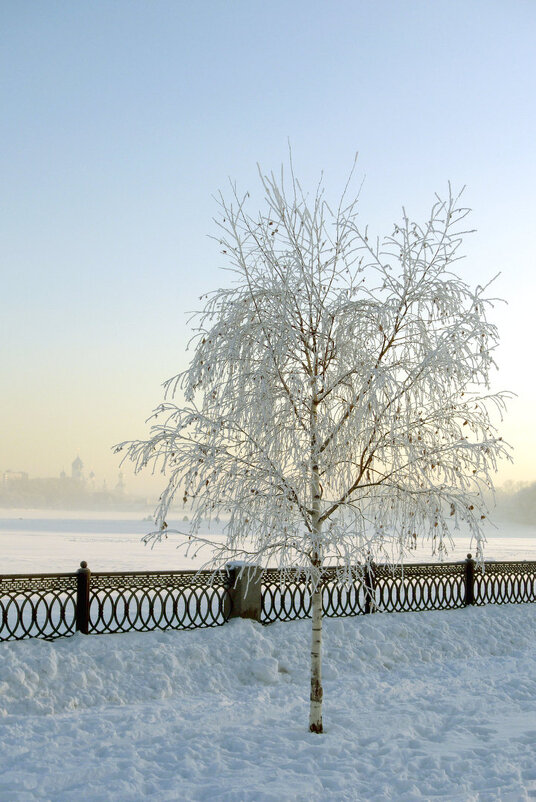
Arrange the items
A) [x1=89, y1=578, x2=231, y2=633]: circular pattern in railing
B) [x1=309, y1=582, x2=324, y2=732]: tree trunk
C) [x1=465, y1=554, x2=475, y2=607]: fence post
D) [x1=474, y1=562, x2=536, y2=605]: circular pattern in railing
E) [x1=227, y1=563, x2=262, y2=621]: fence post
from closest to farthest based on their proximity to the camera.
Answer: [x1=309, y1=582, x2=324, y2=732]: tree trunk < [x1=89, y1=578, x2=231, y2=633]: circular pattern in railing < [x1=227, y1=563, x2=262, y2=621]: fence post < [x1=465, y1=554, x2=475, y2=607]: fence post < [x1=474, y1=562, x2=536, y2=605]: circular pattern in railing

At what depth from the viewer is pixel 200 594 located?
497 inches

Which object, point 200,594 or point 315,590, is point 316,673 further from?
point 200,594

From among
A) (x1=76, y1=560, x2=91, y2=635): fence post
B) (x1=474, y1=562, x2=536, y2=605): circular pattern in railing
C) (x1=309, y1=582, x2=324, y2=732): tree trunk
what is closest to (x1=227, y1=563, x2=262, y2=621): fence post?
(x1=76, y1=560, x2=91, y2=635): fence post

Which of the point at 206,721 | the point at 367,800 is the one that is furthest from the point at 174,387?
the point at 367,800


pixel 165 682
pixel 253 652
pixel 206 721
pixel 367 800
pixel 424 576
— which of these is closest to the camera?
pixel 367 800

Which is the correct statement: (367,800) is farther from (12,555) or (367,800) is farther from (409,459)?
(12,555)

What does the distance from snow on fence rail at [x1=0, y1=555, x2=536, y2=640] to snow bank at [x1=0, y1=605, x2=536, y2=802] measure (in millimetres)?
407

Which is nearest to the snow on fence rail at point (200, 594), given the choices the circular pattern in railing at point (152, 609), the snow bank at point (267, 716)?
the circular pattern in railing at point (152, 609)

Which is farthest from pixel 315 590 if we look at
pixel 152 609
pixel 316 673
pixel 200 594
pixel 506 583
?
pixel 506 583

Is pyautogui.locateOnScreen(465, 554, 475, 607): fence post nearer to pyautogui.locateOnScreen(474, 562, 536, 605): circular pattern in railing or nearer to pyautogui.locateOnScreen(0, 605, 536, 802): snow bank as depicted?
pyautogui.locateOnScreen(474, 562, 536, 605): circular pattern in railing

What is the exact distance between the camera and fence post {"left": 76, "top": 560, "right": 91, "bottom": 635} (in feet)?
37.3

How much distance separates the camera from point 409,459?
834 centimetres

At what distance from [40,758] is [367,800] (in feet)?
11.6

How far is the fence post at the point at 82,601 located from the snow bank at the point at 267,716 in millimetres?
325
